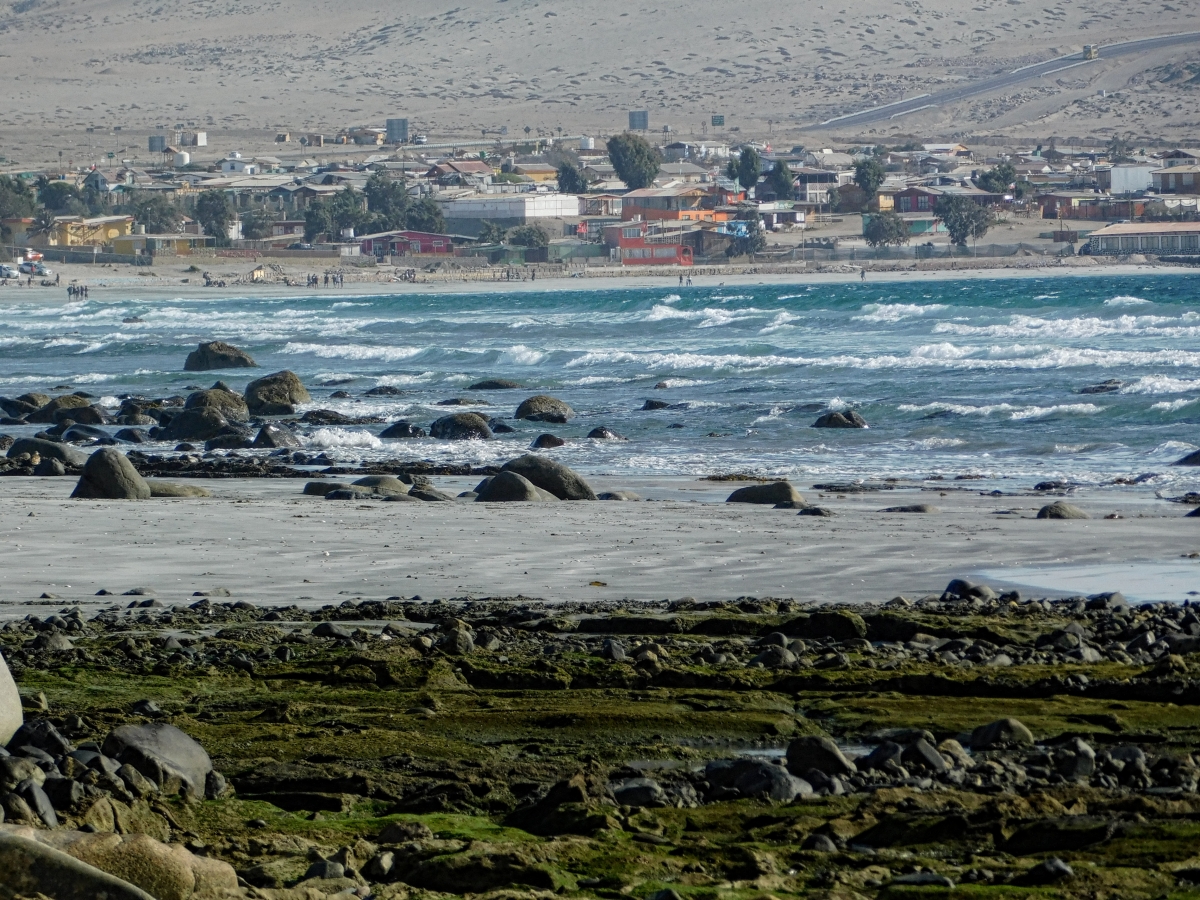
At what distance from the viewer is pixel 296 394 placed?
32438mm

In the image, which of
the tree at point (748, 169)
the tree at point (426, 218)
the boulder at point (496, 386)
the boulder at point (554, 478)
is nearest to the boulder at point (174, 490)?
the boulder at point (554, 478)

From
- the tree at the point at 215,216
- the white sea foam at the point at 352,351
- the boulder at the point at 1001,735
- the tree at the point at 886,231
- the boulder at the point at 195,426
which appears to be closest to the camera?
the boulder at the point at 1001,735

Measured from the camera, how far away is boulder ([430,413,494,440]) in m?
26.9

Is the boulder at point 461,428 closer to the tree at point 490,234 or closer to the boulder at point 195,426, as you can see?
the boulder at point 195,426

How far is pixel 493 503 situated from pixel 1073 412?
1331cm

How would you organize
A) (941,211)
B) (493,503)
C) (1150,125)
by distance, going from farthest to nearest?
(1150,125) < (941,211) < (493,503)

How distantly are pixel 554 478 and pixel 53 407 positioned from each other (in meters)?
15.8

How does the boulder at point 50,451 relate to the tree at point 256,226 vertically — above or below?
below

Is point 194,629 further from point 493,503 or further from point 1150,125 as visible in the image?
point 1150,125

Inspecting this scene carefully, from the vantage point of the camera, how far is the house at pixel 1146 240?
114 metres

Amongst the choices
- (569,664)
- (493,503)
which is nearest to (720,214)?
(493,503)

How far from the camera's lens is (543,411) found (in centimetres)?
2928

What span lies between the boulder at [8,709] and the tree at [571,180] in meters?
137

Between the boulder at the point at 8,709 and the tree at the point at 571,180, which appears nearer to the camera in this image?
the boulder at the point at 8,709
